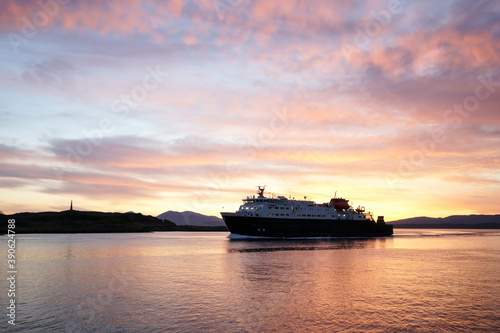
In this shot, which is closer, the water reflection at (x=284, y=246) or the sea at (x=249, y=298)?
the sea at (x=249, y=298)

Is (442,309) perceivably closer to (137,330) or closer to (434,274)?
(434,274)

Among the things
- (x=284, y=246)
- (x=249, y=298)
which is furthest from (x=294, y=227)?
(x=249, y=298)

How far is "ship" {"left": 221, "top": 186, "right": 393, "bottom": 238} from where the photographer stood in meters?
96.2

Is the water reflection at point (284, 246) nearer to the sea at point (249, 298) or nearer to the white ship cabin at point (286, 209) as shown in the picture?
the white ship cabin at point (286, 209)

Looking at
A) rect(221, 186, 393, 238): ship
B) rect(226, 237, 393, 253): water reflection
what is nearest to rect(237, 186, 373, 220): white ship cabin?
rect(221, 186, 393, 238): ship

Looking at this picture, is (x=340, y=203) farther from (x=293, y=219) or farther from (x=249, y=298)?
(x=249, y=298)

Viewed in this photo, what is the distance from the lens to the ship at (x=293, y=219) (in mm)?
96188

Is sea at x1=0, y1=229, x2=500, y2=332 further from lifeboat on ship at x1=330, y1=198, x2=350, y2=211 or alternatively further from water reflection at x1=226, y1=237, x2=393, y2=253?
lifeboat on ship at x1=330, y1=198, x2=350, y2=211

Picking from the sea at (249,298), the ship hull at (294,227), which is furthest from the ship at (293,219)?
the sea at (249,298)

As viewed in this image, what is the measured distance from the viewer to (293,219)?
102375 mm

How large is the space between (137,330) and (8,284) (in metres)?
20.8

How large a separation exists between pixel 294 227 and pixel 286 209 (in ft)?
21.1

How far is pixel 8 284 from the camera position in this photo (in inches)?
1325

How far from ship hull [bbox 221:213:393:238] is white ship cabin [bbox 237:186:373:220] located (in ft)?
4.66
